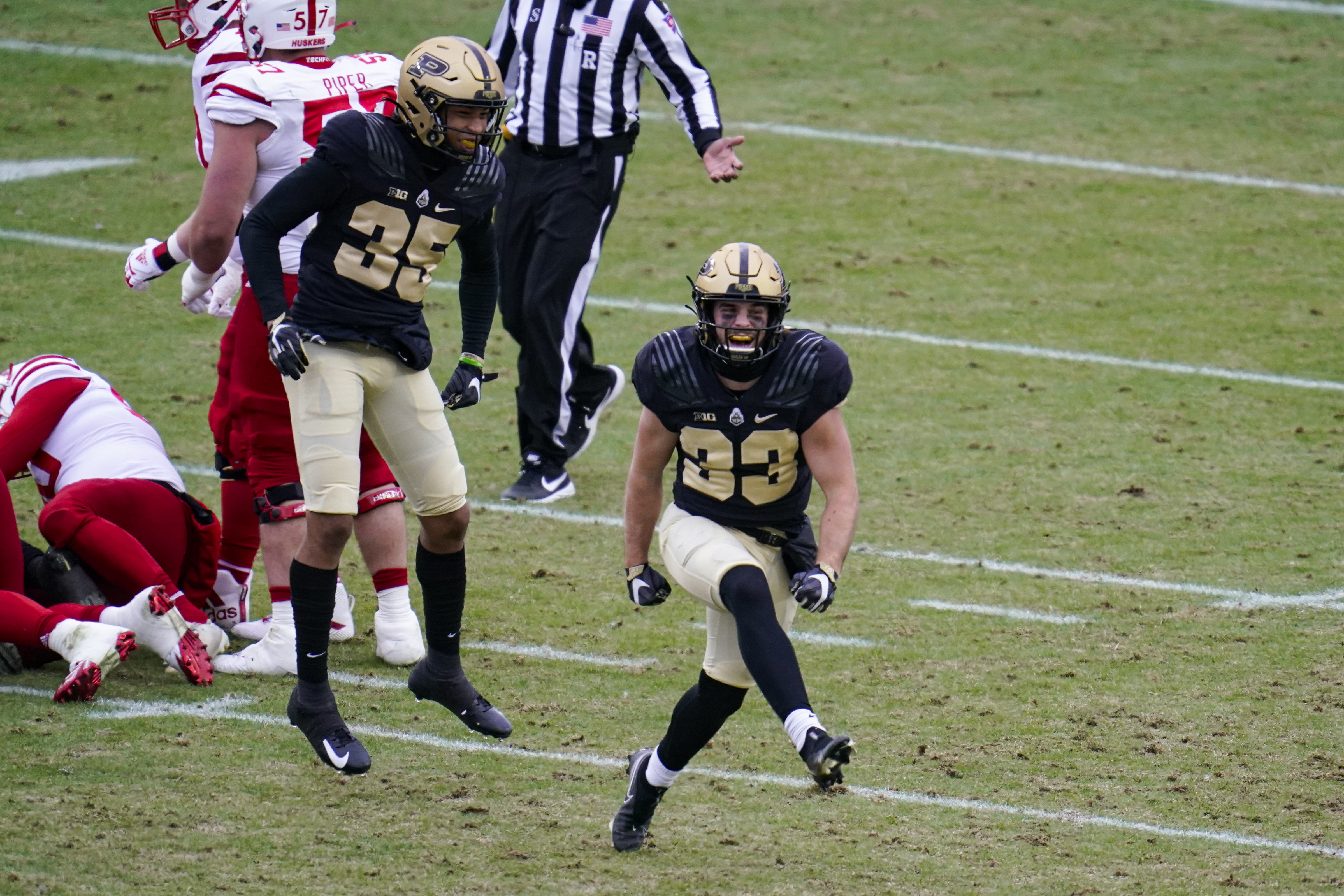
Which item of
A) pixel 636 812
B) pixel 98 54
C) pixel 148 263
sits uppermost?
pixel 148 263

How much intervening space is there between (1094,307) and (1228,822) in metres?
4.94

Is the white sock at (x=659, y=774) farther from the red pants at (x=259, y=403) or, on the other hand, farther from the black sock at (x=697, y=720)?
the red pants at (x=259, y=403)

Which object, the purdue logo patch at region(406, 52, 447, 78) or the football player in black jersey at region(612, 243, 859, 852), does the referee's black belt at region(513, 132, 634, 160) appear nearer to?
the purdue logo patch at region(406, 52, 447, 78)

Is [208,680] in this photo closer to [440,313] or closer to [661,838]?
[661,838]

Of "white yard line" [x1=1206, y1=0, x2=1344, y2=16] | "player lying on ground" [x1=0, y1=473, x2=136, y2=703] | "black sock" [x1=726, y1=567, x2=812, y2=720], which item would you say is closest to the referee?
"player lying on ground" [x1=0, y1=473, x2=136, y2=703]

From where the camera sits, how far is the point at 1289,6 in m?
13.3

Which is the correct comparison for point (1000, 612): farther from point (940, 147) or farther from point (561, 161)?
point (940, 147)

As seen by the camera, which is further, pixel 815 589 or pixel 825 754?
pixel 815 589

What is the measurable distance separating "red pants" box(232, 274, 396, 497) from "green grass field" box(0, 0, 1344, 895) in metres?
0.66

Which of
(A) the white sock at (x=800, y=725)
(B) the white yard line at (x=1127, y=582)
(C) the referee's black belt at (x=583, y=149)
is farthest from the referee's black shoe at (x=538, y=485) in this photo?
(A) the white sock at (x=800, y=725)

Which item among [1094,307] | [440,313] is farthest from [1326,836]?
[440,313]

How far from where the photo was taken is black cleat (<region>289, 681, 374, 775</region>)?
176 inches

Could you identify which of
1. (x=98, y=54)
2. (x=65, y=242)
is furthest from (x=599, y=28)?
(x=98, y=54)

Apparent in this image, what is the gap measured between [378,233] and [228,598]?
171 cm
